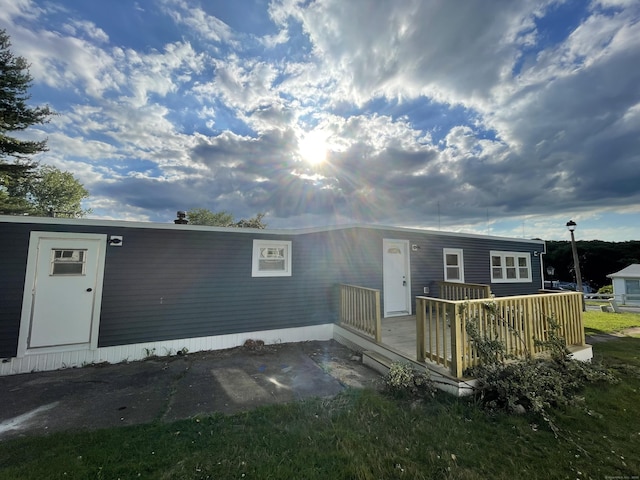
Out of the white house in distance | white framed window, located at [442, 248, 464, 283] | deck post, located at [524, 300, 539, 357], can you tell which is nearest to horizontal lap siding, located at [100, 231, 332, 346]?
deck post, located at [524, 300, 539, 357]

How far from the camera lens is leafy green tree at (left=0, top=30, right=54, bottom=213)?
11.1 meters

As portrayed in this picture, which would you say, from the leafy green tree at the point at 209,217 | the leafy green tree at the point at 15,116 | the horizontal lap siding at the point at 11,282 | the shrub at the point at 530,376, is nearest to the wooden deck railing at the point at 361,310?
the shrub at the point at 530,376

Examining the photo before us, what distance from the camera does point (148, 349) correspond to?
5.21 meters

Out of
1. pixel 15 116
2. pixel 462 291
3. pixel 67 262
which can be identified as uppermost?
pixel 15 116

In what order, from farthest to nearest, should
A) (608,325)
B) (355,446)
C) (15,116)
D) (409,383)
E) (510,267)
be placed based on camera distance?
(15,116), (510,267), (608,325), (409,383), (355,446)

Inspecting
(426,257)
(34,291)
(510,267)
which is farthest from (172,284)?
(510,267)

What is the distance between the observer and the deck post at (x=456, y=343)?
11.1 feet

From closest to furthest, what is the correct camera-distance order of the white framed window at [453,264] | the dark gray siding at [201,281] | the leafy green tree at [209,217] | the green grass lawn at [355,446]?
the green grass lawn at [355,446] < the dark gray siding at [201,281] < the white framed window at [453,264] < the leafy green tree at [209,217]

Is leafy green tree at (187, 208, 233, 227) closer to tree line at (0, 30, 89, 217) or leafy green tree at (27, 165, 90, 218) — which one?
leafy green tree at (27, 165, 90, 218)

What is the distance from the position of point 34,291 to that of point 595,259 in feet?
149

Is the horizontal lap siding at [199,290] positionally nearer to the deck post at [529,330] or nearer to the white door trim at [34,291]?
the white door trim at [34,291]

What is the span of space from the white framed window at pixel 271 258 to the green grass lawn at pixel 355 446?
3411 millimetres

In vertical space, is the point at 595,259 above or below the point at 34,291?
above

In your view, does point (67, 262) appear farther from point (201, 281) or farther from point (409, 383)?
point (409, 383)
